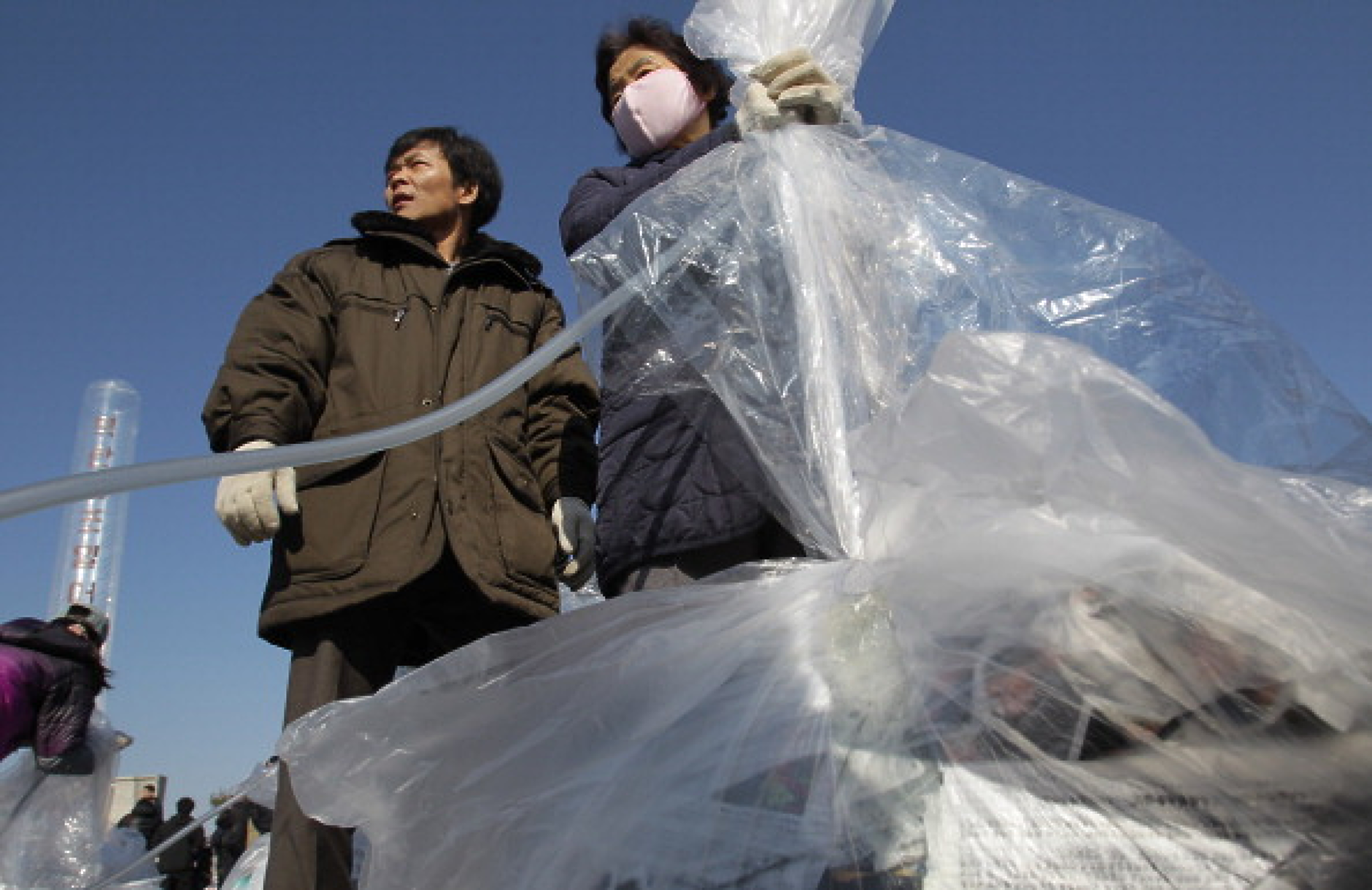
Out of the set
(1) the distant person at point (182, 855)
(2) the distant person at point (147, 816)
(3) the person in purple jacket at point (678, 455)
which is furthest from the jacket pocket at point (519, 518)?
(2) the distant person at point (147, 816)

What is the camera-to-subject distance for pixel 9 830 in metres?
3.25

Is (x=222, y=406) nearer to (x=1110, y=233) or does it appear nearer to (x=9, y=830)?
(x=1110, y=233)

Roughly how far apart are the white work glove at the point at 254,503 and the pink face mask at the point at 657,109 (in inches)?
29.4

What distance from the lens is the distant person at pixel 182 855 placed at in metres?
5.73

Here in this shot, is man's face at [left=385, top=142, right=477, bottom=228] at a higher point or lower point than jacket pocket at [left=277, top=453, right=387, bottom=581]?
higher

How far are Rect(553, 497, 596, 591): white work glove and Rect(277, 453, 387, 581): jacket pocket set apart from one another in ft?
0.92

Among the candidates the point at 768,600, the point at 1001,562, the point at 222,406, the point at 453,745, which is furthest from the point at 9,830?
the point at 1001,562

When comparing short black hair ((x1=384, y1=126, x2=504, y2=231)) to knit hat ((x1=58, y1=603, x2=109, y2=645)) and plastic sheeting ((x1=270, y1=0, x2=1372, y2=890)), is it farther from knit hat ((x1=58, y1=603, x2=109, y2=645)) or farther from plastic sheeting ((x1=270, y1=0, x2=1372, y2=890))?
knit hat ((x1=58, y1=603, x2=109, y2=645))

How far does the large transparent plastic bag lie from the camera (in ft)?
2.08

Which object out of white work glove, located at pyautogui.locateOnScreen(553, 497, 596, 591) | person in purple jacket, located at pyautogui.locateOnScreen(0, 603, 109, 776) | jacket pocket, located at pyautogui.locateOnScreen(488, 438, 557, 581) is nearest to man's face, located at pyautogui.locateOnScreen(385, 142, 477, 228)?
jacket pocket, located at pyautogui.locateOnScreen(488, 438, 557, 581)

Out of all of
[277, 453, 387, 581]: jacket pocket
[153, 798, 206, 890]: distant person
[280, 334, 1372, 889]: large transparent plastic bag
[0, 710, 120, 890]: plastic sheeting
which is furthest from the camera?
[153, 798, 206, 890]: distant person

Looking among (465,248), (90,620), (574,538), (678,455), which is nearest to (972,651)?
(678,455)

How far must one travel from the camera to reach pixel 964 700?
701 millimetres

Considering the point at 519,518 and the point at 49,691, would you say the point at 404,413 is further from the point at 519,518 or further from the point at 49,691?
the point at 49,691
